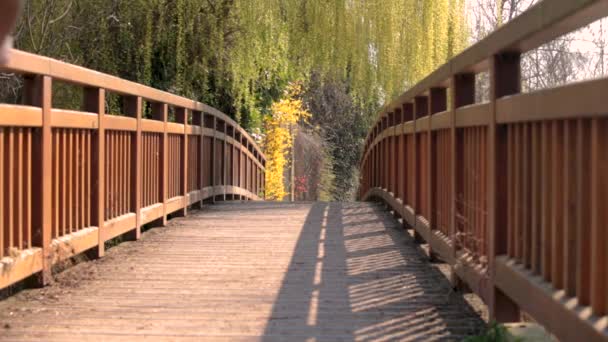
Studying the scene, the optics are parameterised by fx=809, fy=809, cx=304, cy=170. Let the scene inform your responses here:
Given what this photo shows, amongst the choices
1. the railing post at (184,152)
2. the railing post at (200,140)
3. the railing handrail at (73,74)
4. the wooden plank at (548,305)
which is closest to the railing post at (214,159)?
the railing post at (200,140)

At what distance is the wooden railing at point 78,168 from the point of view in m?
4.02

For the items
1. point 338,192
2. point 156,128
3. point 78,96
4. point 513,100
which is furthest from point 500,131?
point 338,192

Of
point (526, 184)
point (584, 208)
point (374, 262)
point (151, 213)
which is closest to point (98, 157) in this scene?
point (151, 213)

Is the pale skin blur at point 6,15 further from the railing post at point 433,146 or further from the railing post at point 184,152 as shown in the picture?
the railing post at point 184,152

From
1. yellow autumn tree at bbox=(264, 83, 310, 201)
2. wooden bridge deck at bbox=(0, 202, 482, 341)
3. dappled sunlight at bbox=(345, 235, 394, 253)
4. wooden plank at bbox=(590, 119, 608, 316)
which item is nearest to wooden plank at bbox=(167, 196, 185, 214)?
wooden bridge deck at bbox=(0, 202, 482, 341)

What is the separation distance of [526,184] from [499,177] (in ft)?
1.28

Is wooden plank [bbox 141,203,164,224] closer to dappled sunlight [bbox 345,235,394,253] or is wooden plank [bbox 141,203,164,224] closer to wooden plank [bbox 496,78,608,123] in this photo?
dappled sunlight [bbox 345,235,394,253]

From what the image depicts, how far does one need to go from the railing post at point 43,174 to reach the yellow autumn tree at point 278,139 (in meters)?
16.2

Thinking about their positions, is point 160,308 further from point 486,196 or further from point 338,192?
point 338,192

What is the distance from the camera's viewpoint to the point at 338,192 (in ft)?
84.7

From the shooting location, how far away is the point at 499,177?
353 cm

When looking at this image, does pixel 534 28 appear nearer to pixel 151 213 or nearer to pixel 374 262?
pixel 374 262

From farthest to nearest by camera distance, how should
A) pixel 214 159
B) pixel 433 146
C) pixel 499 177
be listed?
1. pixel 214 159
2. pixel 433 146
3. pixel 499 177

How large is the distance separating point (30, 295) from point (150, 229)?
321 cm
